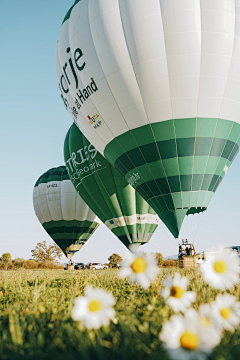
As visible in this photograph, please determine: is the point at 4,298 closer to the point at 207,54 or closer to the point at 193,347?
the point at 193,347

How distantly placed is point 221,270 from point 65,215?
28464mm

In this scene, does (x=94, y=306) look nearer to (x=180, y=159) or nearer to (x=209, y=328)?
(x=209, y=328)

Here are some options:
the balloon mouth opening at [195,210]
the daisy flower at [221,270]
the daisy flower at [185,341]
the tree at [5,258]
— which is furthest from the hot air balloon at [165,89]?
the tree at [5,258]

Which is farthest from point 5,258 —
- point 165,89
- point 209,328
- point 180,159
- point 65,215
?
point 209,328

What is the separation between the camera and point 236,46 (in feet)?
38.1

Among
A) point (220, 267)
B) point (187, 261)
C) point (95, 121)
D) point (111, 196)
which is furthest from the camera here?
point (111, 196)

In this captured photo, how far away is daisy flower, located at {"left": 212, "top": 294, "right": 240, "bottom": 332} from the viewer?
5.14 ft

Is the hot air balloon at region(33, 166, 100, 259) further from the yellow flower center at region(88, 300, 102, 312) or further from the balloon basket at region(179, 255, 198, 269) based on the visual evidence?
the yellow flower center at region(88, 300, 102, 312)

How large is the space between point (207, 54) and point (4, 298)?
36.7ft

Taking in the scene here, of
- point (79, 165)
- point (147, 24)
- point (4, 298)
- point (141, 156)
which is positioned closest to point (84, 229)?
point (79, 165)

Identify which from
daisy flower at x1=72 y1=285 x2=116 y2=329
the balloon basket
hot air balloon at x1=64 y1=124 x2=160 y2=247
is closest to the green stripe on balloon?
the balloon basket

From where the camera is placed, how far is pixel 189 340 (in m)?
1.30

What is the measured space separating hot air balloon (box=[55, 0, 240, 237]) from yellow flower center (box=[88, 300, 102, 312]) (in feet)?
36.0

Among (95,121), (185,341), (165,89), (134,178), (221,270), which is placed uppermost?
(165,89)
